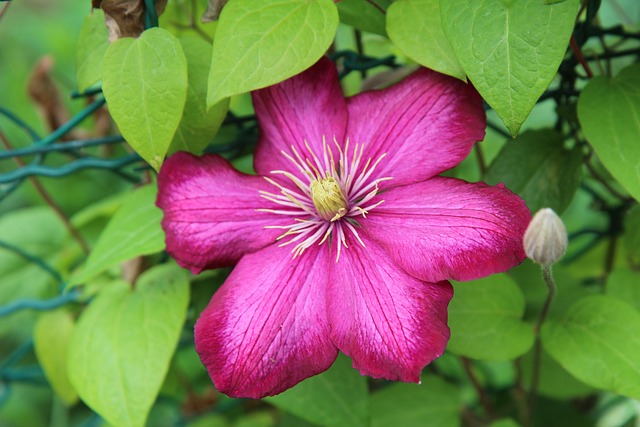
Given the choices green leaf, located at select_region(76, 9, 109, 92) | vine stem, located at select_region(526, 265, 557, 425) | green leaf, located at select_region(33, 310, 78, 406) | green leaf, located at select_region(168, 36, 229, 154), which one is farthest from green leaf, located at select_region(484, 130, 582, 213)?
green leaf, located at select_region(33, 310, 78, 406)

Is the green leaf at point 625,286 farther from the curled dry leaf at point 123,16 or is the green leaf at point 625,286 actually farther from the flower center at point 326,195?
the curled dry leaf at point 123,16

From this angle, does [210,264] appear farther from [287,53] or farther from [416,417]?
[416,417]

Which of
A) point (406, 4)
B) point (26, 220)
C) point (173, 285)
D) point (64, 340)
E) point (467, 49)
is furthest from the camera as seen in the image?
point (26, 220)

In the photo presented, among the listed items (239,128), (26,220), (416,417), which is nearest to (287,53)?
(239,128)

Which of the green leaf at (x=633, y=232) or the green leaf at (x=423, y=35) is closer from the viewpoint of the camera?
the green leaf at (x=423, y=35)

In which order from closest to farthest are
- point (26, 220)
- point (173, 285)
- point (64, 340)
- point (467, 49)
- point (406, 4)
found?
point (467, 49) < point (406, 4) < point (173, 285) < point (64, 340) < point (26, 220)

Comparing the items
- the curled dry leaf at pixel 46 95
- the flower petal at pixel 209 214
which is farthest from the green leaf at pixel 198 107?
the curled dry leaf at pixel 46 95

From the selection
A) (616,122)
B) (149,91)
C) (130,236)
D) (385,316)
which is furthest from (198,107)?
(616,122)

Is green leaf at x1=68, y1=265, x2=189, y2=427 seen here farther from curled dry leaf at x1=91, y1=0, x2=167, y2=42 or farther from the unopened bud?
the unopened bud
